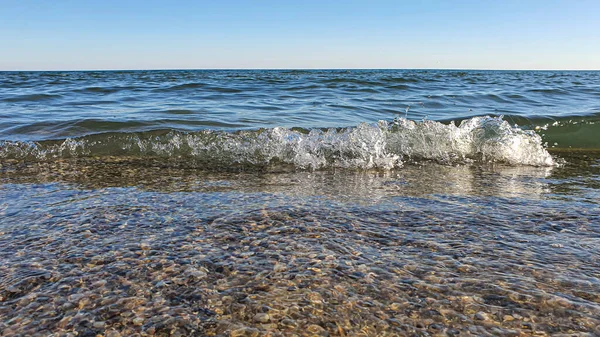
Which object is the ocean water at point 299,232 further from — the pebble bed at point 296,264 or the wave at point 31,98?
the wave at point 31,98

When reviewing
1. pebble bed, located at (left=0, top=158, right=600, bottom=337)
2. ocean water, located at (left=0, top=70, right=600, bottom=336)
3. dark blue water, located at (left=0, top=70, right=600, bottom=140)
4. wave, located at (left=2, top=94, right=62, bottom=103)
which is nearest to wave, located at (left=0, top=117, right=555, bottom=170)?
ocean water, located at (left=0, top=70, right=600, bottom=336)

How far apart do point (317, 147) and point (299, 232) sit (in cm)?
351

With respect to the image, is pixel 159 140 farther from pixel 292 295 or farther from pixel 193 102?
pixel 292 295

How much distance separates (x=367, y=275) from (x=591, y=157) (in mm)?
6101

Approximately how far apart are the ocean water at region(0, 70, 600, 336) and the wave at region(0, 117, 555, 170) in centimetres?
3

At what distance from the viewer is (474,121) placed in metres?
7.60

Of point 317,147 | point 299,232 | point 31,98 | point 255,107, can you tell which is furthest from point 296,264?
point 31,98

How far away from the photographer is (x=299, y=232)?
127 inches

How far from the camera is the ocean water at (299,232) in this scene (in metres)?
2.12

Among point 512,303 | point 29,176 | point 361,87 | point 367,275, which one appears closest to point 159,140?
point 29,176

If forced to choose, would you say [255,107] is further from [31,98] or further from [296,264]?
[296,264]

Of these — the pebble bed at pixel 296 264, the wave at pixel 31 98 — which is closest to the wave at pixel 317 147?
the pebble bed at pixel 296 264

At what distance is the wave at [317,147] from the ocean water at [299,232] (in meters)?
0.03

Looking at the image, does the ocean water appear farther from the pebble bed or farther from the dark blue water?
the dark blue water
